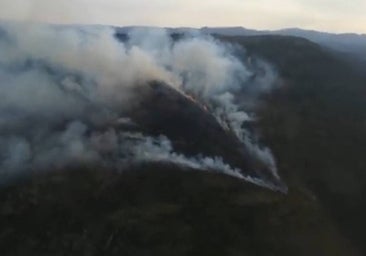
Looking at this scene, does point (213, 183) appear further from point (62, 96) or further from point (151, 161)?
point (62, 96)

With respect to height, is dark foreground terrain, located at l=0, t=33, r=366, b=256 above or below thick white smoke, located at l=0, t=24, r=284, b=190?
below

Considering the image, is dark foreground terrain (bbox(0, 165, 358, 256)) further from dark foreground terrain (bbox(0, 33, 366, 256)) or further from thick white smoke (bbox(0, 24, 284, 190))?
thick white smoke (bbox(0, 24, 284, 190))

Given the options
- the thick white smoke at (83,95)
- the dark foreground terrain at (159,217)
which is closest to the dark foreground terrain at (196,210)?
the dark foreground terrain at (159,217)

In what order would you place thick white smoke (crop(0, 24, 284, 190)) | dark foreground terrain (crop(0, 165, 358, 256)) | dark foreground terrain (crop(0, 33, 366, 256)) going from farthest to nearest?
thick white smoke (crop(0, 24, 284, 190)) < dark foreground terrain (crop(0, 33, 366, 256)) < dark foreground terrain (crop(0, 165, 358, 256))

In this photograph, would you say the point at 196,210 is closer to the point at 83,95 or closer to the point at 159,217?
the point at 159,217

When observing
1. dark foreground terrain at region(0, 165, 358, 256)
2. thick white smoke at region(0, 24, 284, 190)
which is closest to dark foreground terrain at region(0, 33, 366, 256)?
dark foreground terrain at region(0, 165, 358, 256)

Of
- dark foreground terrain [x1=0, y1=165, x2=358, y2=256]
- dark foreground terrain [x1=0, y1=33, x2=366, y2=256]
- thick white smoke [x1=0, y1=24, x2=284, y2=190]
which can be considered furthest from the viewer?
thick white smoke [x1=0, y1=24, x2=284, y2=190]

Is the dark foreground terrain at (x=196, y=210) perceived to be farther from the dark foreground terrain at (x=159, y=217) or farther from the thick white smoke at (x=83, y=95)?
the thick white smoke at (x=83, y=95)
